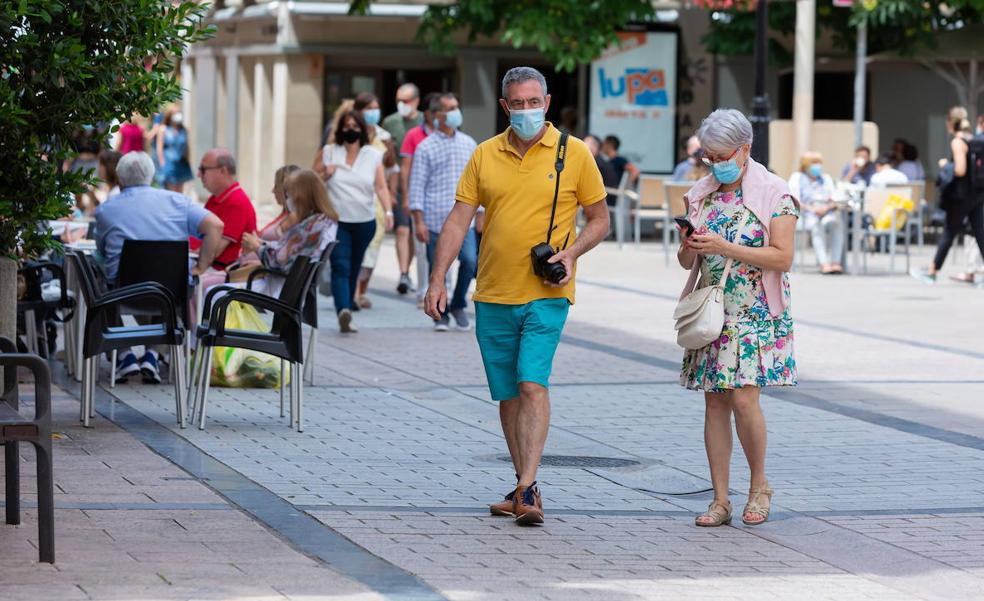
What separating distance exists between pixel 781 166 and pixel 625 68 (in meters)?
3.39

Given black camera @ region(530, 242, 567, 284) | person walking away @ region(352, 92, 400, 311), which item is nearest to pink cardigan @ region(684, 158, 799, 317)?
black camera @ region(530, 242, 567, 284)

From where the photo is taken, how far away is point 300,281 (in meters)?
9.96

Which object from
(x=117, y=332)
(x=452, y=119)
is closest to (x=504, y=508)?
(x=117, y=332)

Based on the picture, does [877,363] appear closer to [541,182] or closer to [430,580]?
[541,182]

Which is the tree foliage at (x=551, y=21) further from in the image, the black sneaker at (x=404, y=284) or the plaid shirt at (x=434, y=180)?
the plaid shirt at (x=434, y=180)

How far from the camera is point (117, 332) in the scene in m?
9.96

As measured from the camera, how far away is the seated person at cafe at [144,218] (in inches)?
438

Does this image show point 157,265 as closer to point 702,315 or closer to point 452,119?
point 702,315

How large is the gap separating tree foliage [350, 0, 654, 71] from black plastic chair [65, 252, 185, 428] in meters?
18.0

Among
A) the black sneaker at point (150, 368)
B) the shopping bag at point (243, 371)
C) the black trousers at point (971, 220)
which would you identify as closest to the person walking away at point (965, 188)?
the black trousers at point (971, 220)

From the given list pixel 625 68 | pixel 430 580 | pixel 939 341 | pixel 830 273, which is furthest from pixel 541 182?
pixel 625 68

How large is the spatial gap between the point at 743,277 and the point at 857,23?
2088 cm

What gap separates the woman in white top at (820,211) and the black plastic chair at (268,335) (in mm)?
12192

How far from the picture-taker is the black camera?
7250 mm
